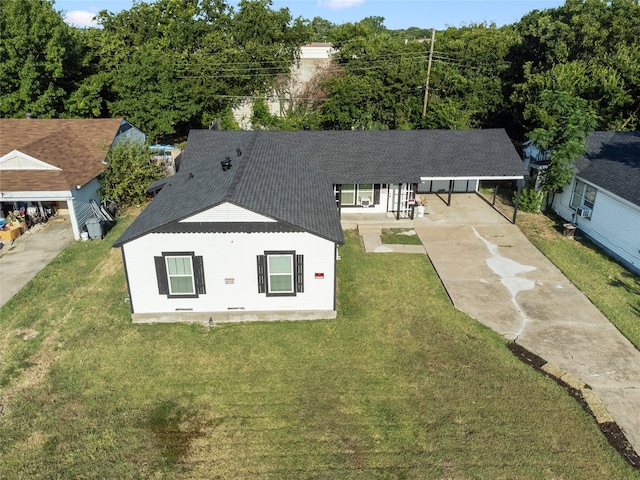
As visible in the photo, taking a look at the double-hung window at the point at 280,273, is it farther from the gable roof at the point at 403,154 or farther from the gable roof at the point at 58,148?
the gable roof at the point at 58,148

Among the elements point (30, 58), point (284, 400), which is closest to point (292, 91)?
point (30, 58)

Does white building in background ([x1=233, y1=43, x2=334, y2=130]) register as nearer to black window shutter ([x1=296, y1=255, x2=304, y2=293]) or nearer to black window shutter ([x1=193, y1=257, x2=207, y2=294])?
black window shutter ([x1=193, y1=257, x2=207, y2=294])

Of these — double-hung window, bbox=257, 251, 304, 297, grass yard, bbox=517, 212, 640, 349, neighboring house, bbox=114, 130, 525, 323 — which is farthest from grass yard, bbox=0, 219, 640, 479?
grass yard, bbox=517, 212, 640, 349

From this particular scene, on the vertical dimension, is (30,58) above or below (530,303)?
above

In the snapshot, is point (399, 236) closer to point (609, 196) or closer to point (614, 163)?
point (609, 196)

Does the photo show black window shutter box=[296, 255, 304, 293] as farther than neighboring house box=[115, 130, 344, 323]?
Yes

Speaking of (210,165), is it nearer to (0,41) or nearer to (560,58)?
(0,41)

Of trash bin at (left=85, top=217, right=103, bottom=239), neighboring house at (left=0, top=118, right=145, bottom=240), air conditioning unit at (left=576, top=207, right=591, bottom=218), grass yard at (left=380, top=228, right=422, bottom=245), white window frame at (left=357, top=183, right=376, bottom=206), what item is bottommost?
grass yard at (left=380, top=228, right=422, bottom=245)
